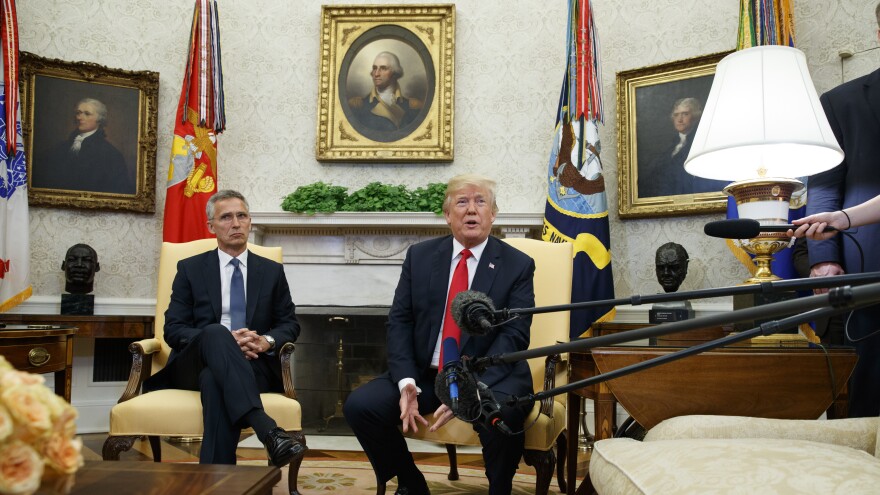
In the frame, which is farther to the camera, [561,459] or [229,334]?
[561,459]

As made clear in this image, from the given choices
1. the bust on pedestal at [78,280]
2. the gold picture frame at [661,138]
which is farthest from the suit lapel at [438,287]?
the bust on pedestal at [78,280]

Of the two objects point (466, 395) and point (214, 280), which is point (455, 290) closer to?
point (214, 280)

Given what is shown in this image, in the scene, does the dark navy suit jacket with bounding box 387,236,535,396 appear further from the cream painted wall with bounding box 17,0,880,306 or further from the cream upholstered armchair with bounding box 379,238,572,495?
the cream painted wall with bounding box 17,0,880,306

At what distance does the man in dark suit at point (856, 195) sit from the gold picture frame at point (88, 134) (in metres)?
4.55

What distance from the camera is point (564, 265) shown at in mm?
3219

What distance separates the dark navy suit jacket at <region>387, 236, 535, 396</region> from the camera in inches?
106

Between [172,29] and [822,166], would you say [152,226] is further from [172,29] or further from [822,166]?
[822,166]

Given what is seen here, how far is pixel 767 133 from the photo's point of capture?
230cm

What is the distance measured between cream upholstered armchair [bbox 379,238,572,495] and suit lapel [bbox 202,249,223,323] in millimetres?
1145

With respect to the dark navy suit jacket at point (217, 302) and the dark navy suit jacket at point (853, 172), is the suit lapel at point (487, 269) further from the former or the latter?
the dark navy suit jacket at point (853, 172)

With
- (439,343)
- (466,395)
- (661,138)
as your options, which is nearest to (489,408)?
(466,395)

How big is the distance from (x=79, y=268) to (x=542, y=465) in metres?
3.65

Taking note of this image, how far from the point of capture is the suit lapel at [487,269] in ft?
9.15

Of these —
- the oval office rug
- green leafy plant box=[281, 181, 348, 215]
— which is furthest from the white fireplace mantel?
the oval office rug
